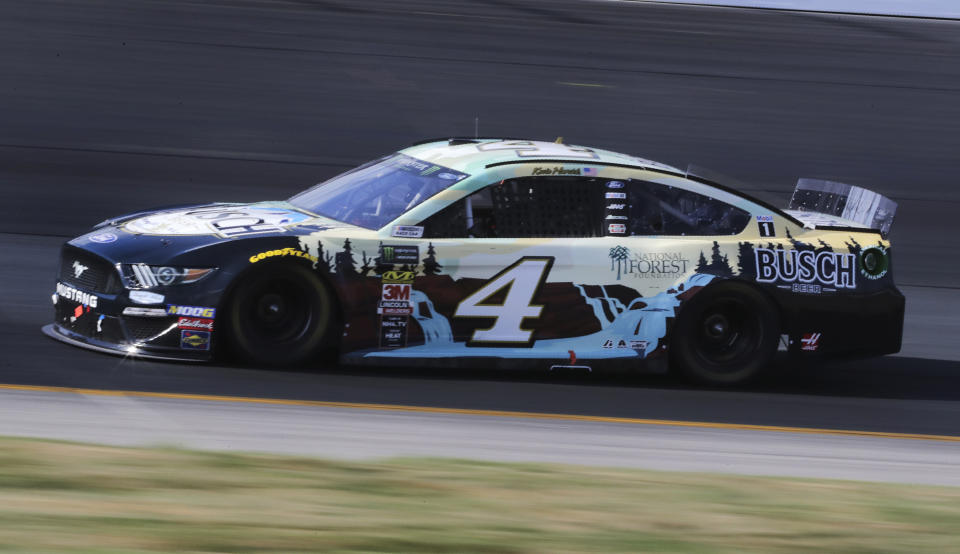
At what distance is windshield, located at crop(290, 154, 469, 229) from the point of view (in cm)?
741

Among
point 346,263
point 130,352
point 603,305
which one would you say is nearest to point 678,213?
point 603,305

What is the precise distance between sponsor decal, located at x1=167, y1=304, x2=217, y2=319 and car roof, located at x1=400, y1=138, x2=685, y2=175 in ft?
5.62

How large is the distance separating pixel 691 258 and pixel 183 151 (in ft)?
22.9

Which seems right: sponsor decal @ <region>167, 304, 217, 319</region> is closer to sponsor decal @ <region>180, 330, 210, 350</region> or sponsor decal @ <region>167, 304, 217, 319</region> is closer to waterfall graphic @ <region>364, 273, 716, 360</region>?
sponsor decal @ <region>180, 330, 210, 350</region>

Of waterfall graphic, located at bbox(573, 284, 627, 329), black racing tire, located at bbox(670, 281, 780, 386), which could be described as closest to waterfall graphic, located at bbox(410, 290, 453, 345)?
waterfall graphic, located at bbox(573, 284, 627, 329)

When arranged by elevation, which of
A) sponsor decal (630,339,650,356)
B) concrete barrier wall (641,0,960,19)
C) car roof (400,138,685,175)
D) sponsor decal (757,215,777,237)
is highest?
concrete barrier wall (641,0,960,19)

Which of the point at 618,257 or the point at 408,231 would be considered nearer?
the point at 408,231

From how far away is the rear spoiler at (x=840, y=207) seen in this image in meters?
8.11

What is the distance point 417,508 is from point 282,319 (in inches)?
109

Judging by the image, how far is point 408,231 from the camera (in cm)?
722

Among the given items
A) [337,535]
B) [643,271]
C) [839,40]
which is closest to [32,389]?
[337,535]

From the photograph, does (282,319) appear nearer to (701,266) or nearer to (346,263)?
(346,263)

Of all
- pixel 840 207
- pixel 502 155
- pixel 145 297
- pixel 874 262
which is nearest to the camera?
pixel 145 297

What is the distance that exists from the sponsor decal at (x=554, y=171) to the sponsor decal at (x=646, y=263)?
1.69 feet
